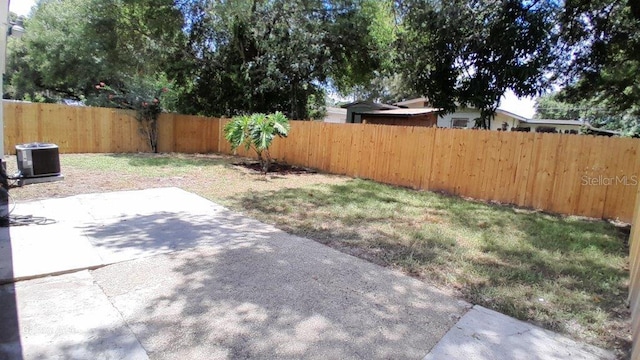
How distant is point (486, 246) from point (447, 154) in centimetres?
397

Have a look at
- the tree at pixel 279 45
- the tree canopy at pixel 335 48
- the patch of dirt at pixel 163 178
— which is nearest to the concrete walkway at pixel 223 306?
the patch of dirt at pixel 163 178

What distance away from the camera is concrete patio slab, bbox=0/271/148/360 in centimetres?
225

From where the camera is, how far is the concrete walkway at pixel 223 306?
2.38 m

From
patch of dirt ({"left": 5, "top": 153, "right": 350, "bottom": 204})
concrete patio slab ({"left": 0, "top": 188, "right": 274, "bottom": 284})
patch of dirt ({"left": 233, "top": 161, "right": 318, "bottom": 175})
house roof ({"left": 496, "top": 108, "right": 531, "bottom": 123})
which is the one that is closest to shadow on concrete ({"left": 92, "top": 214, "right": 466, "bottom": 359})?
concrete patio slab ({"left": 0, "top": 188, "right": 274, "bottom": 284})

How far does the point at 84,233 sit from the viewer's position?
4414 millimetres

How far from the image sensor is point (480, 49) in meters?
9.47

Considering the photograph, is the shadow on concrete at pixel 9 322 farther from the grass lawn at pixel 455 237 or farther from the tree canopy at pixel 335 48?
the tree canopy at pixel 335 48

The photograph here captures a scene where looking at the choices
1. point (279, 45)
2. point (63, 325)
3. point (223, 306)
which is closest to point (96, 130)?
point (279, 45)

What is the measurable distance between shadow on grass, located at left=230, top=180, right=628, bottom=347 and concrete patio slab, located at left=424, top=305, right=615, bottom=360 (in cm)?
19

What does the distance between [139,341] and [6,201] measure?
444 cm

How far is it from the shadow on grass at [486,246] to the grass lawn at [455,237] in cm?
1

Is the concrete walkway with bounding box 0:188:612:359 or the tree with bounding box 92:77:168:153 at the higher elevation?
the tree with bounding box 92:77:168:153

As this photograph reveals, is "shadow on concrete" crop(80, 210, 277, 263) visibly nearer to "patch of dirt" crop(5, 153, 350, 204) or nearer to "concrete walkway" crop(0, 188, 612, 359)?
"concrete walkway" crop(0, 188, 612, 359)

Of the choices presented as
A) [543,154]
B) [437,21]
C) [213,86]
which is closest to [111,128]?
[213,86]
